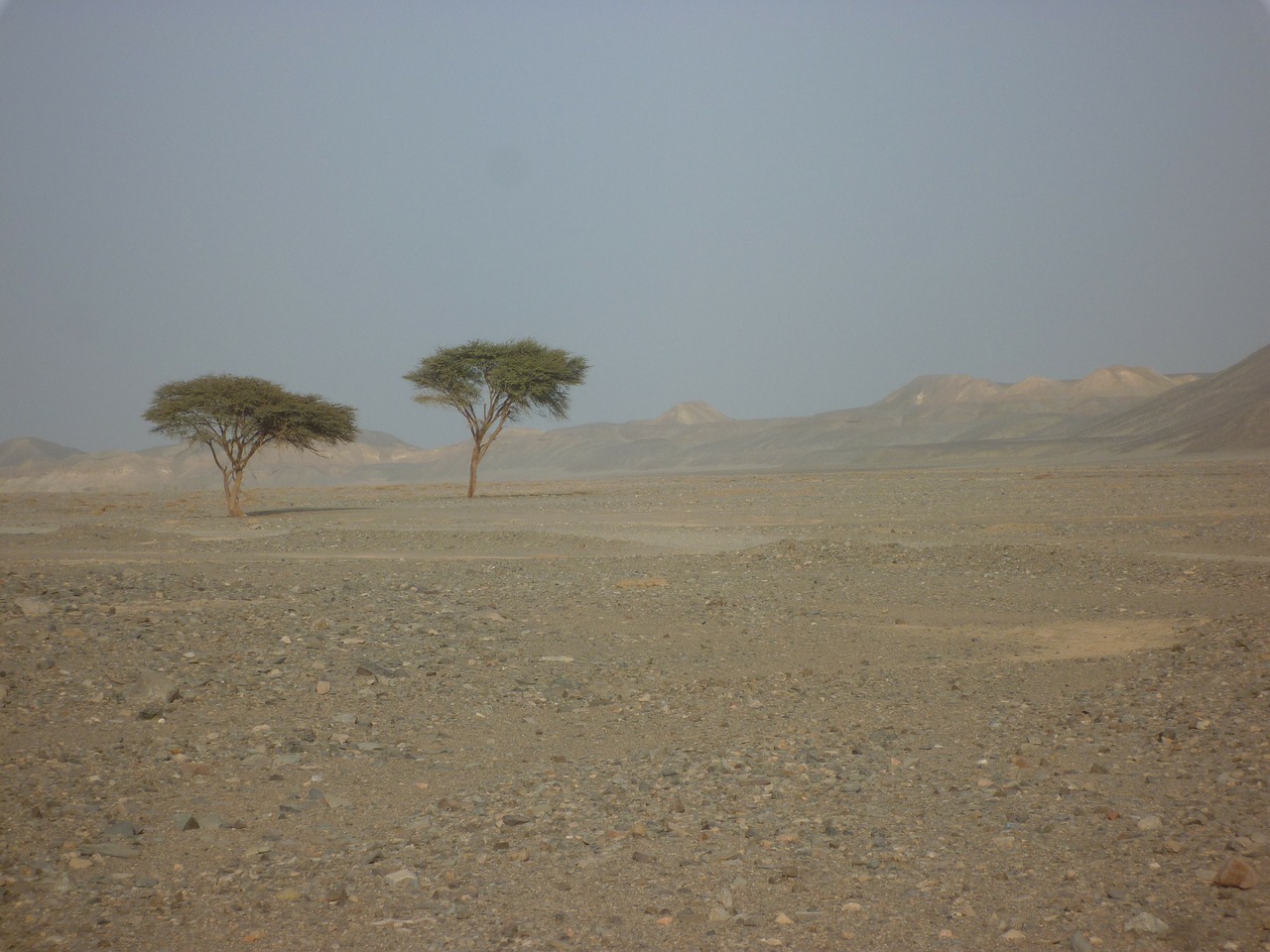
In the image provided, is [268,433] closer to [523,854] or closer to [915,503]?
[915,503]

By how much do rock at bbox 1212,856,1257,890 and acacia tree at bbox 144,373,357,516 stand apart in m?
32.2

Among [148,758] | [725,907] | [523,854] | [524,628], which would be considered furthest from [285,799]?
[524,628]

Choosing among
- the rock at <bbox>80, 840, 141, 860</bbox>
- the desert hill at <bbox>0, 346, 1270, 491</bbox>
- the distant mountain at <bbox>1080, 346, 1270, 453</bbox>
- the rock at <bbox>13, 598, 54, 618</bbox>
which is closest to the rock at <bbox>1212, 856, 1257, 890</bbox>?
the rock at <bbox>80, 840, 141, 860</bbox>

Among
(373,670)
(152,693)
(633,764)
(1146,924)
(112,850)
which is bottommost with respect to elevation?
(1146,924)

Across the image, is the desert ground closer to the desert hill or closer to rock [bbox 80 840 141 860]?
rock [bbox 80 840 141 860]

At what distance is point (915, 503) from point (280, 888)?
29.1 m

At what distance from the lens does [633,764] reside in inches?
268

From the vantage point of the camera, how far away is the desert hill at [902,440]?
4387 inches

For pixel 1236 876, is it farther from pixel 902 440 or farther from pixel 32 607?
pixel 902 440

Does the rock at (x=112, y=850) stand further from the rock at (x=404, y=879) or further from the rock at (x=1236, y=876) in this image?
the rock at (x=1236, y=876)

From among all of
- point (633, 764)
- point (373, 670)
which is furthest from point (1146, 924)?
point (373, 670)

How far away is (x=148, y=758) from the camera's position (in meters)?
6.48

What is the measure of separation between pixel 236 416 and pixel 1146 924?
112 feet

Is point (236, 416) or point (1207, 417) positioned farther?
point (1207, 417)
